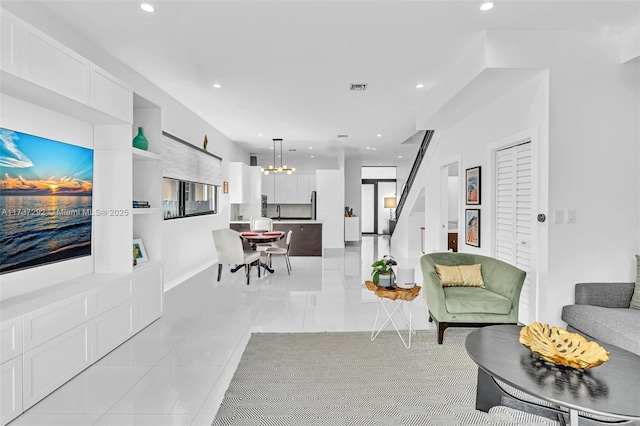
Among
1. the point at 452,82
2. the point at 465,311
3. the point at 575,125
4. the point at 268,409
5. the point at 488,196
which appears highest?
the point at 452,82

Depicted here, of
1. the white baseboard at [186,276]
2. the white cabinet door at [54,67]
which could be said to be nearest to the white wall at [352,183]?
the white baseboard at [186,276]

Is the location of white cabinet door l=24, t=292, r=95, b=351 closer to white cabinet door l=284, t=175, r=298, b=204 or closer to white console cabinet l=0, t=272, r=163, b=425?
white console cabinet l=0, t=272, r=163, b=425

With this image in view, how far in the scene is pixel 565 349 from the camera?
1.81 m

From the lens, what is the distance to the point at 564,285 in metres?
3.38

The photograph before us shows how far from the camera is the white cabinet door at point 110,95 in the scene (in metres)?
3.00

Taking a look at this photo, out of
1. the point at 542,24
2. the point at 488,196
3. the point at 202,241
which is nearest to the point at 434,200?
the point at 488,196

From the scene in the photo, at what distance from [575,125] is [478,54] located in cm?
112

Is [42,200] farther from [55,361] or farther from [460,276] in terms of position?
[460,276]

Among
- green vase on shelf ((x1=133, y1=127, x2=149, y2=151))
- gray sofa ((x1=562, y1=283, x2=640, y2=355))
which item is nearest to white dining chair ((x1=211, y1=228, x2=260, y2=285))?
green vase on shelf ((x1=133, y1=127, x2=149, y2=151))

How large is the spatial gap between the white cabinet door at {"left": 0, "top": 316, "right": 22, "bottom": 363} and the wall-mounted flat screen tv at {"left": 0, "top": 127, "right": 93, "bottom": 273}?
1.78ft

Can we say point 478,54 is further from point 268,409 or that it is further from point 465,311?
point 268,409

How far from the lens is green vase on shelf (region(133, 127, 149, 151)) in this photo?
384 cm

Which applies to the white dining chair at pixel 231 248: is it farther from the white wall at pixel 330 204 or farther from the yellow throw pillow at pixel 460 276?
the white wall at pixel 330 204

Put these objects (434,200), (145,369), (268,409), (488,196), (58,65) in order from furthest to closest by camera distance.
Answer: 1. (434,200)
2. (488,196)
3. (145,369)
4. (58,65)
5. (268,409)
